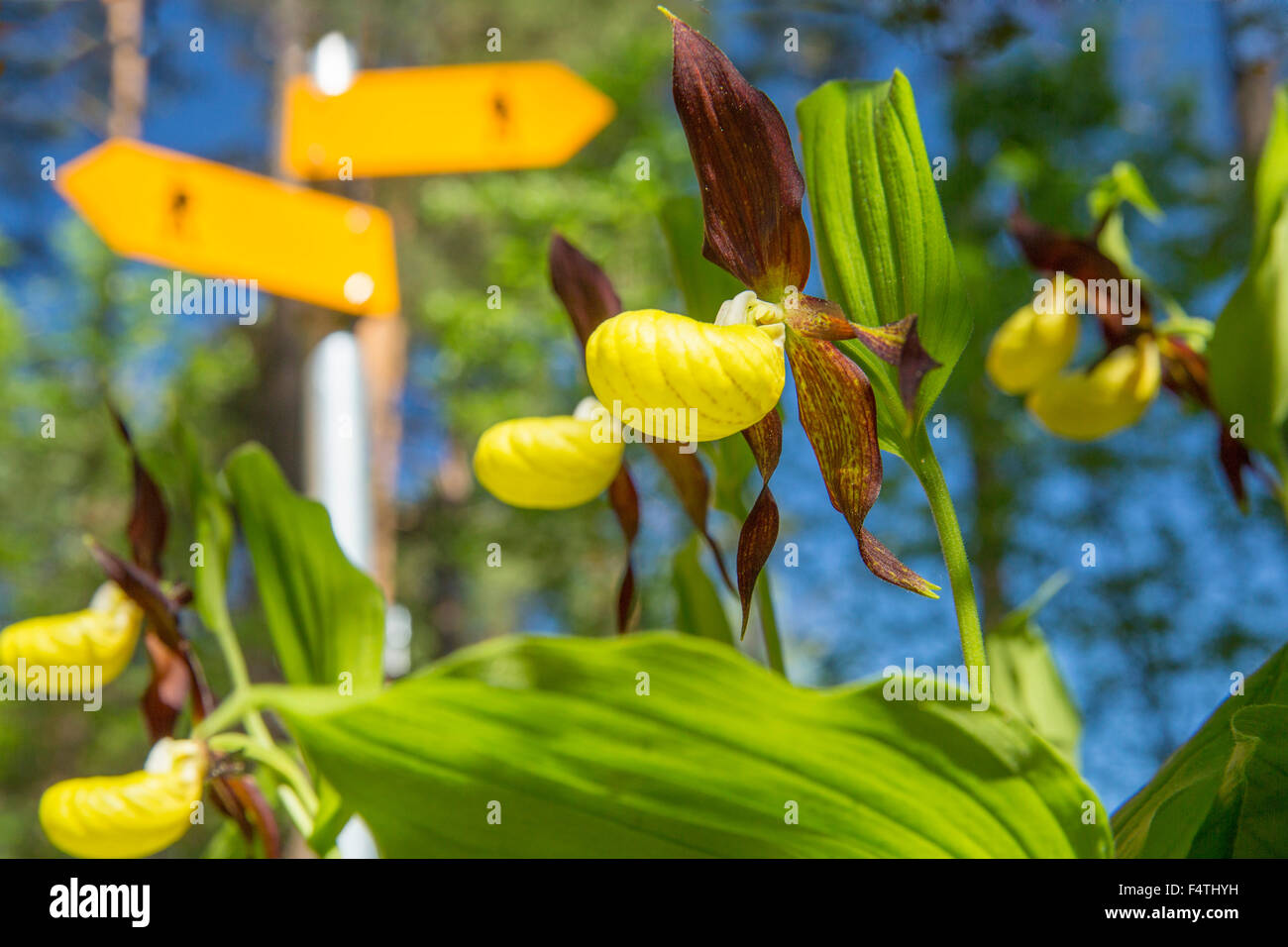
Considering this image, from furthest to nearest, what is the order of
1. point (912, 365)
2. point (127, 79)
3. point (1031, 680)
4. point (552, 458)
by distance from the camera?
point (127, 79)
point (1031, 680)
point (552, 458)
point (912, 365)

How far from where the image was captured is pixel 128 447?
23.1 inches

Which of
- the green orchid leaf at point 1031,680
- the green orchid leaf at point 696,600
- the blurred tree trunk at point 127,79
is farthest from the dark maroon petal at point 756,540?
the blurred tree trunk at point 127,79

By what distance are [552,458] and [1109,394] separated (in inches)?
17.9

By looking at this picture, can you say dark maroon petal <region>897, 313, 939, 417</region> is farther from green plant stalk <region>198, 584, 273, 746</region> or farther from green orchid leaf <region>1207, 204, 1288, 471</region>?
green plant stalk <region>198, 584, 273, 746</region>

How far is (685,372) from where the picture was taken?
35 centimetres

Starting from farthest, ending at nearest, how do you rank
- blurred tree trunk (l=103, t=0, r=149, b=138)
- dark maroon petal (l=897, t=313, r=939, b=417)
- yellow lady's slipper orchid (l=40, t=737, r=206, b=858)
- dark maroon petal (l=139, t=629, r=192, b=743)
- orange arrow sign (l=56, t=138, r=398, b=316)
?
1. blurred tree trunk (l=103, t=0, r=149, b=138)
2. orange arrow sign (l=56, t=138, r=398, b=316)
3. dark maroon petal (l=139, t=629, r=192, b=743)
4. yellow lady's slipper orchid (l=40, t=737, r=206, b=858)
5. dark maroon petal (l=897, t=313, r=939, b=417)

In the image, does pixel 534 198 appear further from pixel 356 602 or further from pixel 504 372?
pixel 356 602

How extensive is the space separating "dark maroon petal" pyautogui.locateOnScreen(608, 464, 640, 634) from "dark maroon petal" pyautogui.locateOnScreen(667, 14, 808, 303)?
0.71 ft

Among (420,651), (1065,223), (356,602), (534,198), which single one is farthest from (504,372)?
(356,602)

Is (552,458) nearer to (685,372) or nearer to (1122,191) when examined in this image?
(685,372)

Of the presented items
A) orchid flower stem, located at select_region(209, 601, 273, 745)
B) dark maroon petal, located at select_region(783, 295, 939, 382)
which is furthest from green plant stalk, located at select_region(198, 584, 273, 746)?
dark maroon petal, located at select_region(783, 295, 939, 382)

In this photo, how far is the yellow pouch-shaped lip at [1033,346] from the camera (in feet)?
2.30

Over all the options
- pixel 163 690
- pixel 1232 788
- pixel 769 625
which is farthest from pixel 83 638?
pixel 1232 788

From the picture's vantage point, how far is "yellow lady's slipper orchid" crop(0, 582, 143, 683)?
0.66 metres
